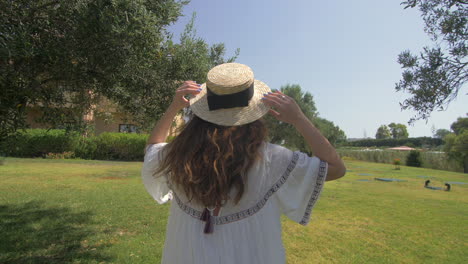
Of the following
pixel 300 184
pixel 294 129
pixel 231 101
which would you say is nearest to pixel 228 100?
pixel 231 101

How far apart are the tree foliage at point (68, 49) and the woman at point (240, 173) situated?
2.36 meters

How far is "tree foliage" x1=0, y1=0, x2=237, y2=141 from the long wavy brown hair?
2.33 m

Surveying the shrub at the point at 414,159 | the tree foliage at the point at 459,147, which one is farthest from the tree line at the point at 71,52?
the shrub at the point at 414,159

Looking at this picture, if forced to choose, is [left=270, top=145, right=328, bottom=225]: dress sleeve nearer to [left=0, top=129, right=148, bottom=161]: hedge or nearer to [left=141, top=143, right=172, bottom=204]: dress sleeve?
[left=141, top=143, right=172, bottom=204]: dress sleeve

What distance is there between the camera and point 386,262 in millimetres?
5336

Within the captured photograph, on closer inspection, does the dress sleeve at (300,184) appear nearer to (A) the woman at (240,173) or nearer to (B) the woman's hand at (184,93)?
(A) the woman at (240,173)

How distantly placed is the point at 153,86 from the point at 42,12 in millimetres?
2078

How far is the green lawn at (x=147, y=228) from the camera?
5234mm

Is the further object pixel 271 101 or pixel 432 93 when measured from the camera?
pixel 432 93

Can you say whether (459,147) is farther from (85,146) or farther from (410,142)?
(410,142)

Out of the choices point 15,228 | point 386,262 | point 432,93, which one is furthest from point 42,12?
point 386,262

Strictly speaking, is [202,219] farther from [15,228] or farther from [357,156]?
[357,156]

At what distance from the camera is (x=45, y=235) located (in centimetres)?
570

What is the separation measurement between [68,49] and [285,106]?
11.4 ft
